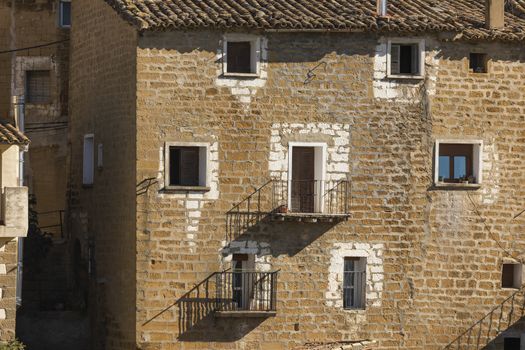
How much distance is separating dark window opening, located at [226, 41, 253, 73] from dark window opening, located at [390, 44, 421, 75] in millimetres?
3483

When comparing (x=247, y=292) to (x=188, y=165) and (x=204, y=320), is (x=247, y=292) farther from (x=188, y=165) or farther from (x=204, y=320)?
(x=188, y=165)

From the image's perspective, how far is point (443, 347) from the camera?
42.7 metres

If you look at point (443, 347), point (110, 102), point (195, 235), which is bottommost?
point (443, 347)

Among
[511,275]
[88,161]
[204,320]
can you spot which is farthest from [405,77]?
[88,161]

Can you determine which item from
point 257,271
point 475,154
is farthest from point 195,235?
point 475,154

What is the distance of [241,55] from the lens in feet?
138

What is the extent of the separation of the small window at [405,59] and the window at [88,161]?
25.8ft

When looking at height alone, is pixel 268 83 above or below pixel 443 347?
above

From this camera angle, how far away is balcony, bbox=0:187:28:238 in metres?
38.8

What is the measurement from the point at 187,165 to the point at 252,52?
3.09 metres

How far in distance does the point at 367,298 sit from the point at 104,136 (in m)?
7.58

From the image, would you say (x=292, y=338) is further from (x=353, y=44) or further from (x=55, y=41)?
(x=55, y=41)

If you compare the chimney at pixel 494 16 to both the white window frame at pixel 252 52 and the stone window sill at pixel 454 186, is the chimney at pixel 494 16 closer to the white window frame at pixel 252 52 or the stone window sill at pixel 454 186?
the stone window sill at pixel 454 186

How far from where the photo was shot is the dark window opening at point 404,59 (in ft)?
140
